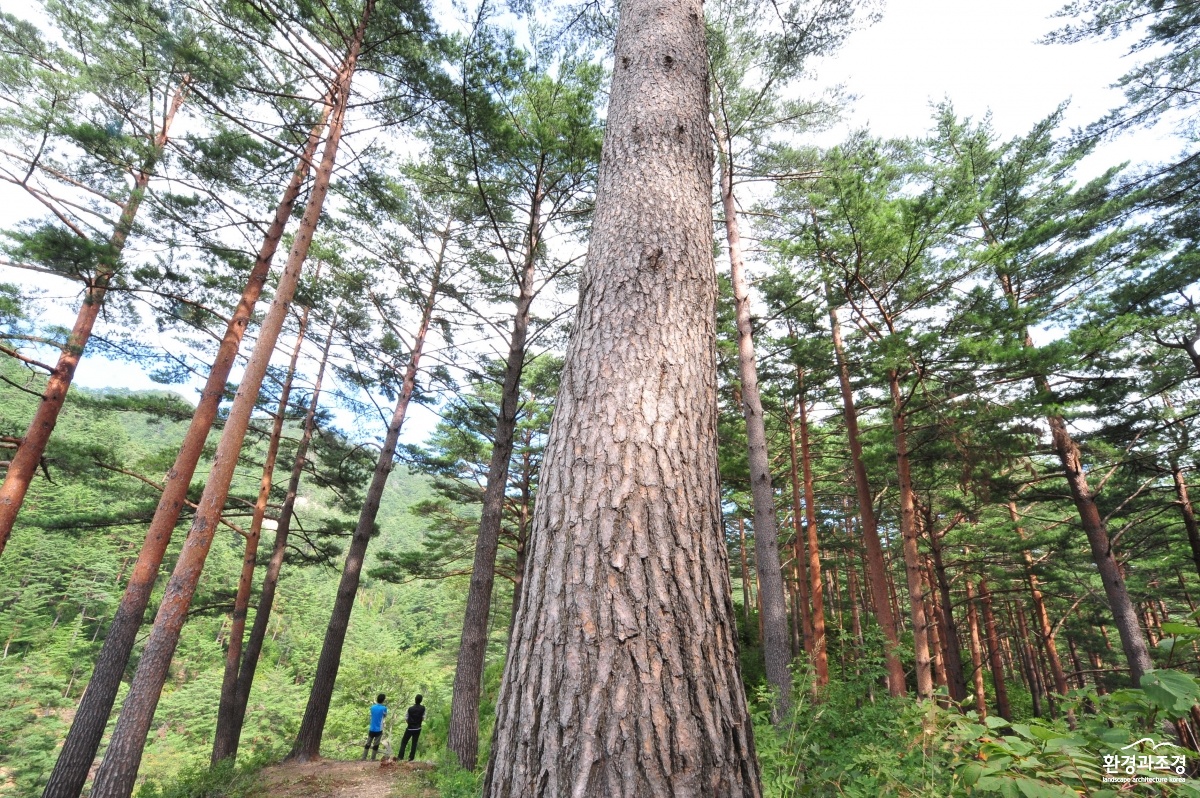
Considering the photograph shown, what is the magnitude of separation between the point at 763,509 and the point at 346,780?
828cm

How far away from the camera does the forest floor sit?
264 inches

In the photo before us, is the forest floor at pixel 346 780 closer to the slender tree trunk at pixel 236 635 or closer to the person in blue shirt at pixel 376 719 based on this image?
the slender tree trunk at pixel 236 635

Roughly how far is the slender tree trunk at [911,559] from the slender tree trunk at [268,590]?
1186 cm

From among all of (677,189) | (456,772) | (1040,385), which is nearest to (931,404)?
(1040,385)

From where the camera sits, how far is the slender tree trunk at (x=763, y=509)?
5.98 m

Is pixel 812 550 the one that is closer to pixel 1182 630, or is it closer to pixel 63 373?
pixel 1182 630

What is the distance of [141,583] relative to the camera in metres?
5.38

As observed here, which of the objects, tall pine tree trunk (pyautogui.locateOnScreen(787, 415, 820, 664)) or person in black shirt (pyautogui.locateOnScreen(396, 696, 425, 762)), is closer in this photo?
person in black shirt (pyautogui.locateOnScreen(396, 696, 425, 762))

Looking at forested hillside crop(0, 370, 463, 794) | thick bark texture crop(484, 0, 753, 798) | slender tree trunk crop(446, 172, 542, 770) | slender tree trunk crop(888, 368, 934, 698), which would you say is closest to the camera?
thick bark texture crop(484, 0, 753, 798)

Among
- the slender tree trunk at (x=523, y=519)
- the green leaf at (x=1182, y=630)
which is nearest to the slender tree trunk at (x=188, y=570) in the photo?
the green leaf at (x=1182, y=630)

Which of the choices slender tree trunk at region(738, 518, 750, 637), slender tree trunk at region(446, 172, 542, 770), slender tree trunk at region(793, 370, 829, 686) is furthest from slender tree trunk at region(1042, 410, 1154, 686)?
slender tree trunk at region(446, 172, 542, 770)

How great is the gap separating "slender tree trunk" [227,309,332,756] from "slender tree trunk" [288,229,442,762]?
4.21 feet

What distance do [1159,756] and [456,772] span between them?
6417 mm

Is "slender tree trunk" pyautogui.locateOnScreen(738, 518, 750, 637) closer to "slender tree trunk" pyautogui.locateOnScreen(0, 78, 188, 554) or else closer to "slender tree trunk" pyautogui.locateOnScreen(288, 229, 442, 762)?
"slender tree trunk" pyautogui.locateOnScreen(288, 229, 442, 762)
